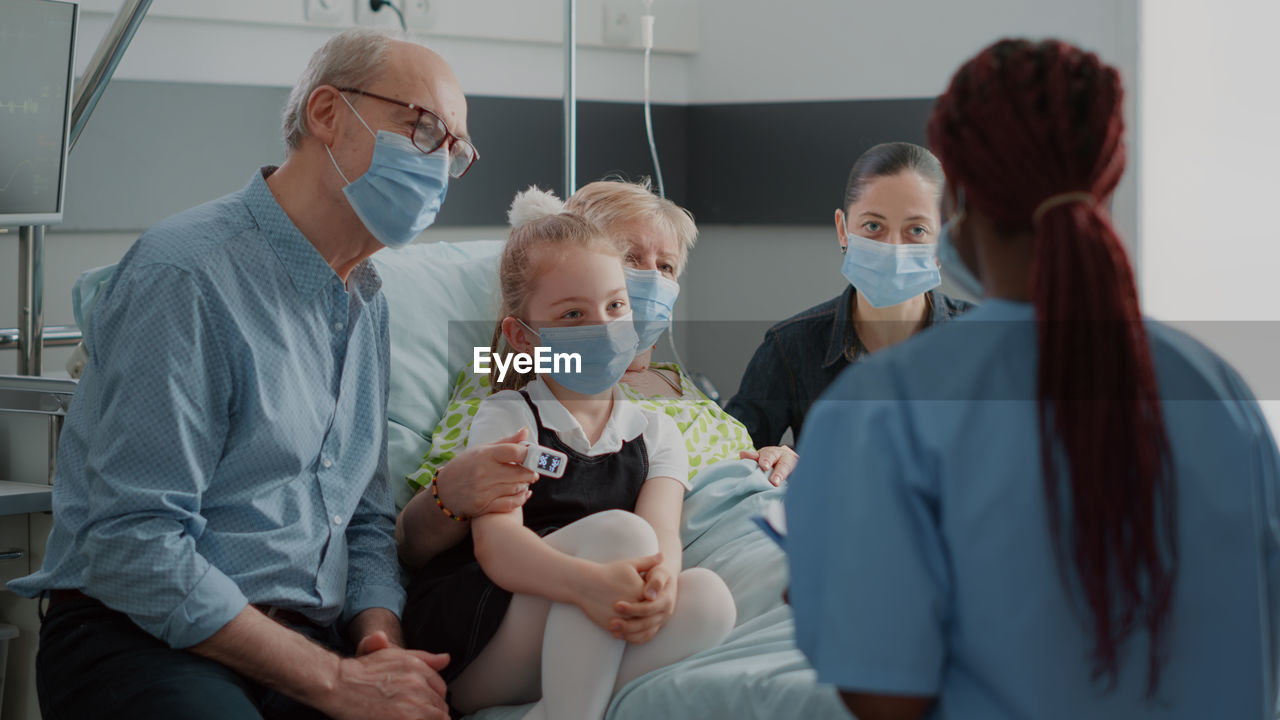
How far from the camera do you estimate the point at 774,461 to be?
1.79 metres

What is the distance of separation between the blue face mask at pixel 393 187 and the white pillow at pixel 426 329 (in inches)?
16.1

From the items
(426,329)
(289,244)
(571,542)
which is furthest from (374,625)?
(426,329)

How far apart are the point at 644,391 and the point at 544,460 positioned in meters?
0.57

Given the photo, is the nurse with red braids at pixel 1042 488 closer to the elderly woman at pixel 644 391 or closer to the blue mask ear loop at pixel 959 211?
the blue mask ear loop at pixel 959 211

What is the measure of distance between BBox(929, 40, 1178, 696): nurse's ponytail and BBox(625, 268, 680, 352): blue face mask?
1.11 meters

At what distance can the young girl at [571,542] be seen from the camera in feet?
4.09

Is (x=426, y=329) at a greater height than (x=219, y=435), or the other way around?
(x=426, y=329)

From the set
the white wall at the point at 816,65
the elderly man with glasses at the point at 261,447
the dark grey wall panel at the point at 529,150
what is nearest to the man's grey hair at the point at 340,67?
the elderly man with glasses at the point at 261,447

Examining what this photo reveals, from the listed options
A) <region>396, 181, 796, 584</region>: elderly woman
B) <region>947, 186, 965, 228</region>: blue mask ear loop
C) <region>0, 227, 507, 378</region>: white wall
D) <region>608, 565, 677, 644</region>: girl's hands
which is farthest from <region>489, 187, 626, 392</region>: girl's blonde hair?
<region>0, 227, 507, 378</region>: white wall

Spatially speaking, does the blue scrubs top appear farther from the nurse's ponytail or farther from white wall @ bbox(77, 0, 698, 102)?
white wall @ bbox(77, 0, 698, 102)

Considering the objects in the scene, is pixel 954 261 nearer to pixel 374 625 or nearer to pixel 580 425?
pixel 580 425

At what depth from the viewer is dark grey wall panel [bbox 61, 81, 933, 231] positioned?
2.35 metres

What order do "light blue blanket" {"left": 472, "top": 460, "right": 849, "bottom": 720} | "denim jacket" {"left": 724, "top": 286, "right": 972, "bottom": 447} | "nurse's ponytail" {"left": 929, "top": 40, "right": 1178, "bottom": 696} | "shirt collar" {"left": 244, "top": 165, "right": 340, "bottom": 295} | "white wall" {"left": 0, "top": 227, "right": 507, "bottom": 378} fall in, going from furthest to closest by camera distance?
"white wall" {"left": 0, "top": 227, "right": 507, "bottom": 378} → "denim jacket" {"left": 724, "top": 286, "right": 972, "bottom": 447} → "shirt collar" {"left": 244, "top": 165, "right": 340, "bottom": 295} → "light blue blanket" {"left": 472, "top": 460, "right": 849, "bottom": 720} → "nurse's ponytail" {"left": 929, "top": 40, "right": 1178, "bottom": 696}

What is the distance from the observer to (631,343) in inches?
61.6
